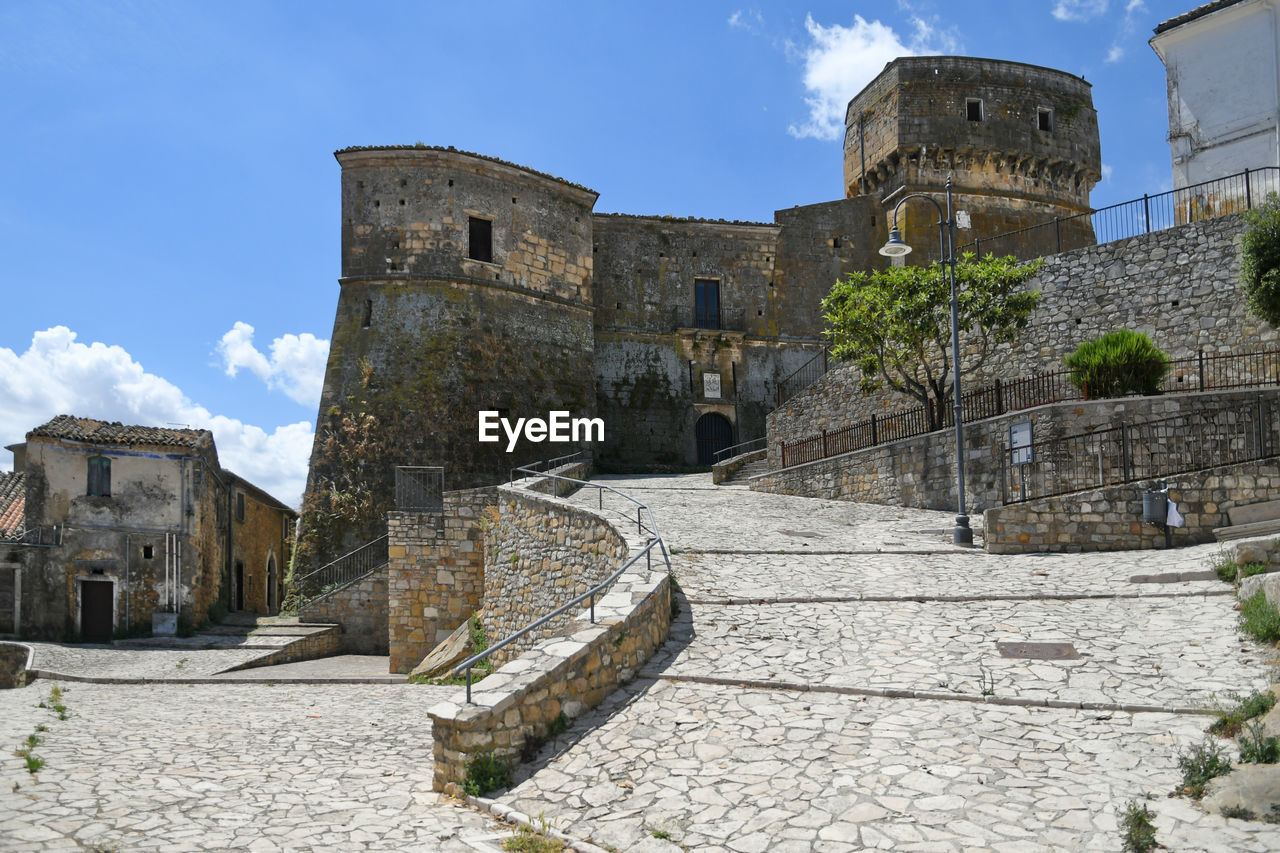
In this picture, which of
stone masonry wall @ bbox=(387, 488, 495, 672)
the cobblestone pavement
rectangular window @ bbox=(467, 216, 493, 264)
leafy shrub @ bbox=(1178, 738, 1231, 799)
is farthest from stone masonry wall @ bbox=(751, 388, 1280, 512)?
the cobblestone pavement

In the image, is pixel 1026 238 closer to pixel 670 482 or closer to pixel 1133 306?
pixel 1133 306

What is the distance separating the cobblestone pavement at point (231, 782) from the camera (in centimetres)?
633

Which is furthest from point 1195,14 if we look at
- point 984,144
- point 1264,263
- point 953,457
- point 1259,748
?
point 1259,748

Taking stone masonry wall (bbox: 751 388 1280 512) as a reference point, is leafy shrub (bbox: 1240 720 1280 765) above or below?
below

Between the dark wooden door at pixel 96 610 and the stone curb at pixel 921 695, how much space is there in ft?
58.3

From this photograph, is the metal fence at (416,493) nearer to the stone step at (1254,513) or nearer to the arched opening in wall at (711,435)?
the arched opening in wall at (711,435)

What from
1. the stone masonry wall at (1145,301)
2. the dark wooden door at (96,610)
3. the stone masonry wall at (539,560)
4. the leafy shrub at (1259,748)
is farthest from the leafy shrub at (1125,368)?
the dark wooden door at (96,610)

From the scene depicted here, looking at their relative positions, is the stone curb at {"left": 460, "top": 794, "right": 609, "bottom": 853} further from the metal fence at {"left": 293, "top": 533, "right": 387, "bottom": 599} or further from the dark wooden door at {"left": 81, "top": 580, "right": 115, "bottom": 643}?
the dark wooden door at {"left": 81, "top": 580, "right": 115, "bottom": 643}

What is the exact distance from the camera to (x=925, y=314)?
21453mm

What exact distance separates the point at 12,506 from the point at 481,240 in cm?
1367

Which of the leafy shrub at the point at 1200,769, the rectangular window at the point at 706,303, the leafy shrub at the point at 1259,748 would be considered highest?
the rectangular window at the point at 706,303

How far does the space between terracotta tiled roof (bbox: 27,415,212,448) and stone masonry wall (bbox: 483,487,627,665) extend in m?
9.29

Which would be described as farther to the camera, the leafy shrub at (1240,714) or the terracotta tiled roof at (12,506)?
the terracotta tiled roof at (12,506)

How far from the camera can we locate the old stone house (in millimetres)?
21328
